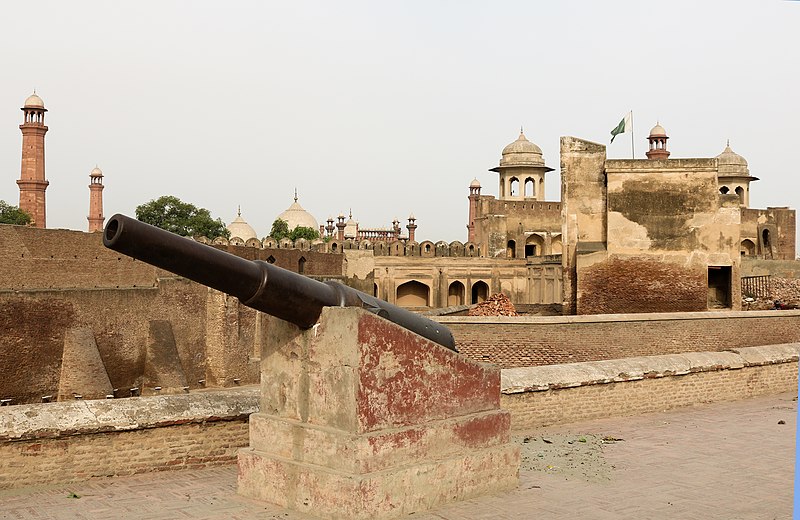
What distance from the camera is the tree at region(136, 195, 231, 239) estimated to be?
169ft

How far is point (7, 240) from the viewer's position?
68.4 ft

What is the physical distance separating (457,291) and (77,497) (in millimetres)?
37104

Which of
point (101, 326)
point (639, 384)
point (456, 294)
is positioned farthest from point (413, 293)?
point (639, 384)

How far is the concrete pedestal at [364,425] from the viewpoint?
19.0ft

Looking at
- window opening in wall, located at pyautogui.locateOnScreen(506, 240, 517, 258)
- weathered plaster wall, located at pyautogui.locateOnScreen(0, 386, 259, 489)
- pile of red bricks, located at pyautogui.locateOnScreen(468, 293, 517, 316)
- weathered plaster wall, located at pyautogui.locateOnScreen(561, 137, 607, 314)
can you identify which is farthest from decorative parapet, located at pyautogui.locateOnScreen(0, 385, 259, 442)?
window opening in wall, located at pyautogui.locateOnScreen(506, 240, 517, 258)

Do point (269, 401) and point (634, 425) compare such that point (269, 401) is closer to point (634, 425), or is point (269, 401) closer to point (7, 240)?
point (634, 425)

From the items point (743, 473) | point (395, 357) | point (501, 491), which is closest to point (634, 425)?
point (743, 473)

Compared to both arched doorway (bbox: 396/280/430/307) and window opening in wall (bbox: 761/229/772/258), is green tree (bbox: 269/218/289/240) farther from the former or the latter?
window opening in wall (bbox: 761/229/772/258)

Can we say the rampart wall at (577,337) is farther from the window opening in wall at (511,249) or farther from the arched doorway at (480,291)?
the window opening in wall at (511,249)

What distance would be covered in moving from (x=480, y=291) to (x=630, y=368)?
3301 cm

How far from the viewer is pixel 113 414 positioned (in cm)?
656

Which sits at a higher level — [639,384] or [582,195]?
[582,195]

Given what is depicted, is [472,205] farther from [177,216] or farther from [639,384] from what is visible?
[639,384]

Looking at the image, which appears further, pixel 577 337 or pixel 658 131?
pixel 658 131
